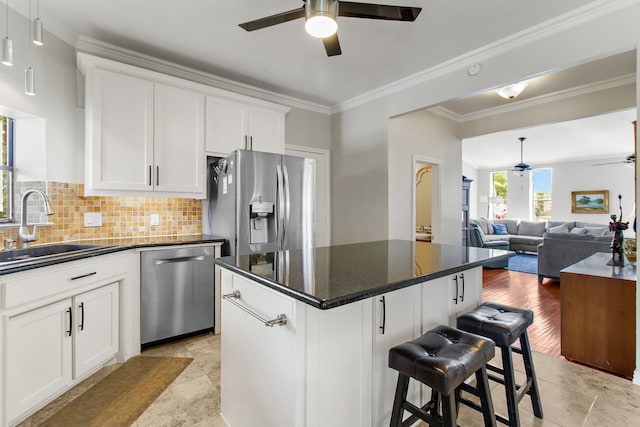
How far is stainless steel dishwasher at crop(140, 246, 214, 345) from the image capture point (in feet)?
8.12

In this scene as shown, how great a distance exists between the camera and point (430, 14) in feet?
7.34

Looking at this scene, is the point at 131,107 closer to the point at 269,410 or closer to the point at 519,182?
the point at 269,410

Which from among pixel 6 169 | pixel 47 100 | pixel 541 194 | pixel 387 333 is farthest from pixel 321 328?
pixel 541 194

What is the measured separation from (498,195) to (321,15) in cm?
1041

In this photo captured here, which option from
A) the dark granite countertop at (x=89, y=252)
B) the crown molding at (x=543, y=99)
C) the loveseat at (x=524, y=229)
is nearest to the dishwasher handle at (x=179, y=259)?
the dark granite countertop at (x=89, y=252)

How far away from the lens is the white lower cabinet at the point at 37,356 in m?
1.53

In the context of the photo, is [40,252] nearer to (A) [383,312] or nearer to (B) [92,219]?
(B) [92,219]

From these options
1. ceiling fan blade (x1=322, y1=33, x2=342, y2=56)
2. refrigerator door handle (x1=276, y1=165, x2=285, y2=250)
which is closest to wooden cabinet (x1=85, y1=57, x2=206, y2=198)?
refrigerator door handle (x1=276, y1=165, x2=285, y2=250)

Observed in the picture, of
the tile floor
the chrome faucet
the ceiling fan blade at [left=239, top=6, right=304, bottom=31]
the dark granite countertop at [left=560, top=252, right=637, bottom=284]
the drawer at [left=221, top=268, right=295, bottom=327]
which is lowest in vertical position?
the tile floor

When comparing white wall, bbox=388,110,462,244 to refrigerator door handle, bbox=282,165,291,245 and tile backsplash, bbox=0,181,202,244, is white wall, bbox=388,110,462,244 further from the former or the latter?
tile backsplash, bbox=0,181,202,244

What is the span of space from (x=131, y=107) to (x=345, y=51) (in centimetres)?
199

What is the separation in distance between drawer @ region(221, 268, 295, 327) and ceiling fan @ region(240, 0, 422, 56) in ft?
4.56

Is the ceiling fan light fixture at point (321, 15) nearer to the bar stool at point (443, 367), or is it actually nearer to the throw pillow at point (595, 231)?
the bar stool at point (443, 367)

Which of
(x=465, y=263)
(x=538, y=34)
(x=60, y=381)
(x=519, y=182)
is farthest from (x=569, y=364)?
(x=519, y=182)
